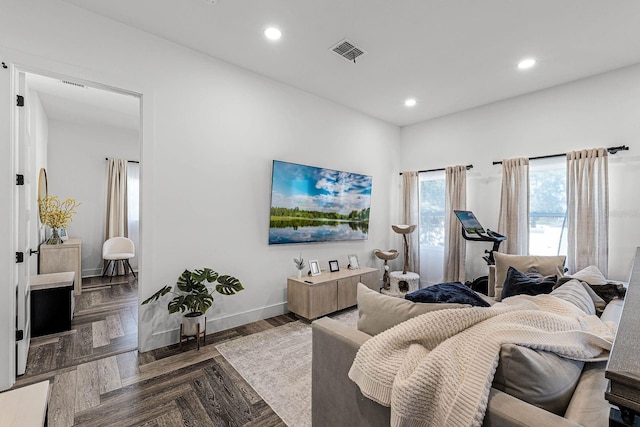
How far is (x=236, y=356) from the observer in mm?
Result: 2594

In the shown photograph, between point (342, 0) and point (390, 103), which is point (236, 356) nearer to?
point (342, 0)

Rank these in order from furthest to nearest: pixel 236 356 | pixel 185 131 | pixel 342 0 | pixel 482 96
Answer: pixel 482 96, pixel 185 131, pixel 236 356, pixel 342 0

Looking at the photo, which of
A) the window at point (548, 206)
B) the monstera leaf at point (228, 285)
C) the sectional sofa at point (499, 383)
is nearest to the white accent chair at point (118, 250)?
the monstera leaf at point (228, 285)

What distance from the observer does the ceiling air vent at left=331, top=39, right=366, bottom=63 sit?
2.79 meters

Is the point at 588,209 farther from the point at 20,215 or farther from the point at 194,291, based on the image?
the point at 20,215

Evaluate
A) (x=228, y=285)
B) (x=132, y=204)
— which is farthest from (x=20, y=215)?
(x=132, y=204)

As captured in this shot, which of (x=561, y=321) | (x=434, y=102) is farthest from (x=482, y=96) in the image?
(x=561, y=321)

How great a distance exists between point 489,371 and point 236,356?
7.42ft

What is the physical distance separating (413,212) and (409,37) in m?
2.95

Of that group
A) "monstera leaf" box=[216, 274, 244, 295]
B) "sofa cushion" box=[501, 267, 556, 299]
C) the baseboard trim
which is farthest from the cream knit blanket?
the baseboard trim

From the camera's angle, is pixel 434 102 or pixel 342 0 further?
pixel 434 102

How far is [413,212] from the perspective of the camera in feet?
16.4

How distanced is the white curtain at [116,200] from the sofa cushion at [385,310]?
5865 millimetres

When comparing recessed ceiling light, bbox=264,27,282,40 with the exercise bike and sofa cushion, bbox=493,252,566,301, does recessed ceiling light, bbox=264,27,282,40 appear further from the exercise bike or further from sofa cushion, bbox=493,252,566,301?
sofa cushion, bbox=493,252,566,301
